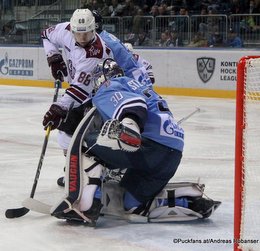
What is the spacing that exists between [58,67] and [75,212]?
1.58 metres

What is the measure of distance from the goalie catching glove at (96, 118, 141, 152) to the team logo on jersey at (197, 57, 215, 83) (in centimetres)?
921

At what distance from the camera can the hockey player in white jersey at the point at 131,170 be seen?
3484 millimetres

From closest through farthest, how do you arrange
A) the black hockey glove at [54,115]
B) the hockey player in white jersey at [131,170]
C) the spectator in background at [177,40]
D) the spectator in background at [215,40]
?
the hockey player in white jersey at [131,170] < the black hockey glove at [54,115] < the spectator in background at [215,40] < the spectator in background at [177,40]

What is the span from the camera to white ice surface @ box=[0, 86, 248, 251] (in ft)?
10.8

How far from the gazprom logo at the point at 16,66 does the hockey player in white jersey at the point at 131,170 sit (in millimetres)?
11319

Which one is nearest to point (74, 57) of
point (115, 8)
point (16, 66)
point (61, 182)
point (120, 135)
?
point (61, 182)

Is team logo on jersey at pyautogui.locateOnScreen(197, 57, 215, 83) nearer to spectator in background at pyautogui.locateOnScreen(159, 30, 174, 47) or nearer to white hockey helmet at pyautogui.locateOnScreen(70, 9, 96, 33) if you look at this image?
spectator in background at pyautogui.locateOnScreen(159, 30, 174, 47)

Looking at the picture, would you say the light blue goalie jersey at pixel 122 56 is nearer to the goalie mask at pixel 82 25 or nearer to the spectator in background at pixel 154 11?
the goalie mask at pixel 82 25

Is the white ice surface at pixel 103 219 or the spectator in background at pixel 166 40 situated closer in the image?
the white ice surface at pixel 103 219

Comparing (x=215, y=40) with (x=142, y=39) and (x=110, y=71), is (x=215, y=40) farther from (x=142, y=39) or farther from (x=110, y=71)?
(x=110, y=71)

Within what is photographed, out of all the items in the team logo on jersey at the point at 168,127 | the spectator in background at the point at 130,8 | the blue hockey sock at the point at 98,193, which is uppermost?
the spectator in background at the point at 130,8

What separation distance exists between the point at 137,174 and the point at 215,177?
1563 millimetres

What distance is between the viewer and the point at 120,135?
3.07 metres

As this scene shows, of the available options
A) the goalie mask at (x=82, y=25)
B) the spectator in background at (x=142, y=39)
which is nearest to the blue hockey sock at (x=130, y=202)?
the goalie mask at (x=82, y=25)
